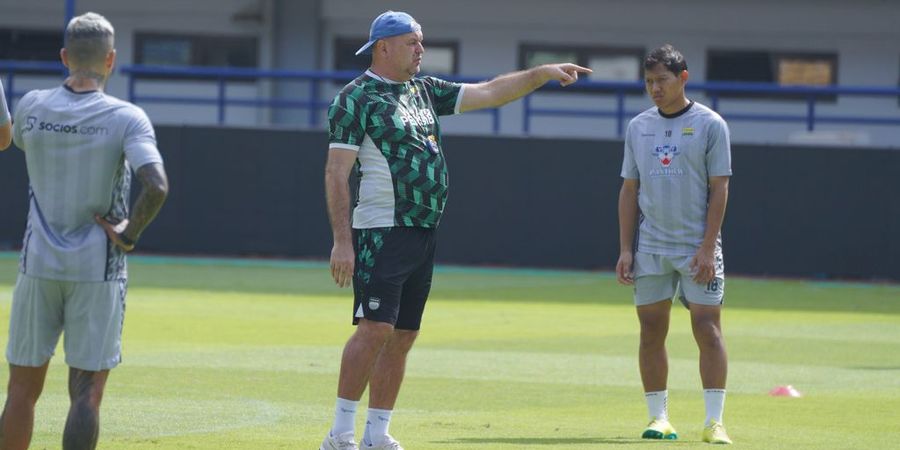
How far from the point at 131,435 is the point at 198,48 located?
71.4 feet

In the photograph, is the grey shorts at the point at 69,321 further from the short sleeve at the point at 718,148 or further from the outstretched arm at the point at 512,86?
the short sleeve at the point at 718,148

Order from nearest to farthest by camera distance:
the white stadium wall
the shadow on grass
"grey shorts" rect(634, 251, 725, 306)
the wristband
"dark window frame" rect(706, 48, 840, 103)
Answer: the wristband < the shadow on grass < "grey shorts" rect(634, 251, 725, 306) < the white stadium wall < "dark window frame" rect(706, 48, 840, 103)

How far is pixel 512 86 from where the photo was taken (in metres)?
7.92

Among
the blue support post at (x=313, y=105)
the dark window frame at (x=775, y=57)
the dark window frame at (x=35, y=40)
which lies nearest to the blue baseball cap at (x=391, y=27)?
the blue support post at (x=313, y=105)

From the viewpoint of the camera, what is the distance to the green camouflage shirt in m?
7.39

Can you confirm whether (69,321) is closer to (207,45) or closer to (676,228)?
(676,228)

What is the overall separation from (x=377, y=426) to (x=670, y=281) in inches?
78.1

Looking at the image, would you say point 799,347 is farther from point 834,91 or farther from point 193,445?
point 834,91

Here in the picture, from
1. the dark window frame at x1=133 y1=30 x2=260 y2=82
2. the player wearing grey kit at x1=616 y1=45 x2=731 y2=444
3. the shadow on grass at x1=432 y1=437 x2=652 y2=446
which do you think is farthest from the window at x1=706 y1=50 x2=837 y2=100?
the shadow on grass at x1=432 y1=437 x2=652 y2=446

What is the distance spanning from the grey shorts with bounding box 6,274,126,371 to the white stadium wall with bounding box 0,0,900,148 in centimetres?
2210

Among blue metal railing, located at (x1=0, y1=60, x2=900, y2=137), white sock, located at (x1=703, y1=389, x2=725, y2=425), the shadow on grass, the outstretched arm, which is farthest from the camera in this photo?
blue metal railing, located at (x1=0, y1=60, x2=900, y2=137)

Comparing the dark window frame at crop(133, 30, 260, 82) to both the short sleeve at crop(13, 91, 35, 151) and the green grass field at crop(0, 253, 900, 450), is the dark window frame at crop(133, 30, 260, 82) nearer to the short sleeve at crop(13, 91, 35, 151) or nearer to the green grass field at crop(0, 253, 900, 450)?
the green grass field at crop(0, 253, 900, 450)

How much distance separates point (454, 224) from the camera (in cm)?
2334

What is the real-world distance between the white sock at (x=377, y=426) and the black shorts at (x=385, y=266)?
0.50 metres
